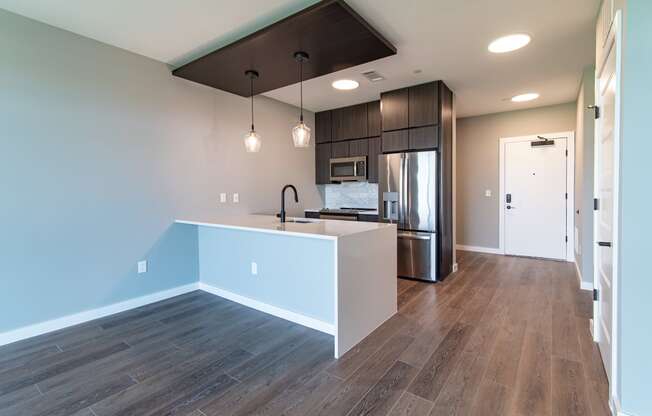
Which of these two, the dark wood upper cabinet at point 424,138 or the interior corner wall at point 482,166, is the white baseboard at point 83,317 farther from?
the interior corner wall at point 482,166

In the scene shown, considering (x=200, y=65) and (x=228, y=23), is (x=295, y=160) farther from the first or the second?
(x=228, y=23)

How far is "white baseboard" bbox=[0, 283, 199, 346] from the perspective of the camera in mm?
2453

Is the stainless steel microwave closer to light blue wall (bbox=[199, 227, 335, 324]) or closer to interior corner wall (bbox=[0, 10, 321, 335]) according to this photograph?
interior corner wall (bbox=[0, 10, 321, 335])

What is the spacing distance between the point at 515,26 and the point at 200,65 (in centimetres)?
293

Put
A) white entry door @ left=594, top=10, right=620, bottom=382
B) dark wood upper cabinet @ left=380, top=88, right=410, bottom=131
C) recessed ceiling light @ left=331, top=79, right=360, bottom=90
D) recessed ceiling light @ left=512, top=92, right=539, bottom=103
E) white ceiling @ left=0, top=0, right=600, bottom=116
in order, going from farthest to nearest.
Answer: recessed ceiling light @ left=512, top=92, right=539, bottom=103, dark wood upper cabinet @ left=380, top=88, right=410, bottom=131, recessed ceiling light @ left=331, top=79, right=360, bottom=90, white ceiling @ left=0, top=0, right=600, bottom=116, white entry door @ left=594, top=10, right=620, bottom=382

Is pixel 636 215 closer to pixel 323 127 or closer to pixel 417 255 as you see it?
pixel 417 255

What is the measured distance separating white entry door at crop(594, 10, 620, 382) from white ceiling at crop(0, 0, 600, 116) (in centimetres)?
75

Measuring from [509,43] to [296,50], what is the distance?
1.98 meters

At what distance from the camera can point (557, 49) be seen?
9.87 feet

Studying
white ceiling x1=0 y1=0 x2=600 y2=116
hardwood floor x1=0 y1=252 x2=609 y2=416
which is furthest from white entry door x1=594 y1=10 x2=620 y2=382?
white ceiling x1=0 y1=0 x2=600 y2=116

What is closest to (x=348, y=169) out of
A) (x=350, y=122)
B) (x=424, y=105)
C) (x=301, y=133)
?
(x=350, y=122)

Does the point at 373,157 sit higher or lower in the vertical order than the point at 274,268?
higher

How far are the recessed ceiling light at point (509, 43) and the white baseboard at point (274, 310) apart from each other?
9.77ft

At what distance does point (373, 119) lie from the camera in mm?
4836
